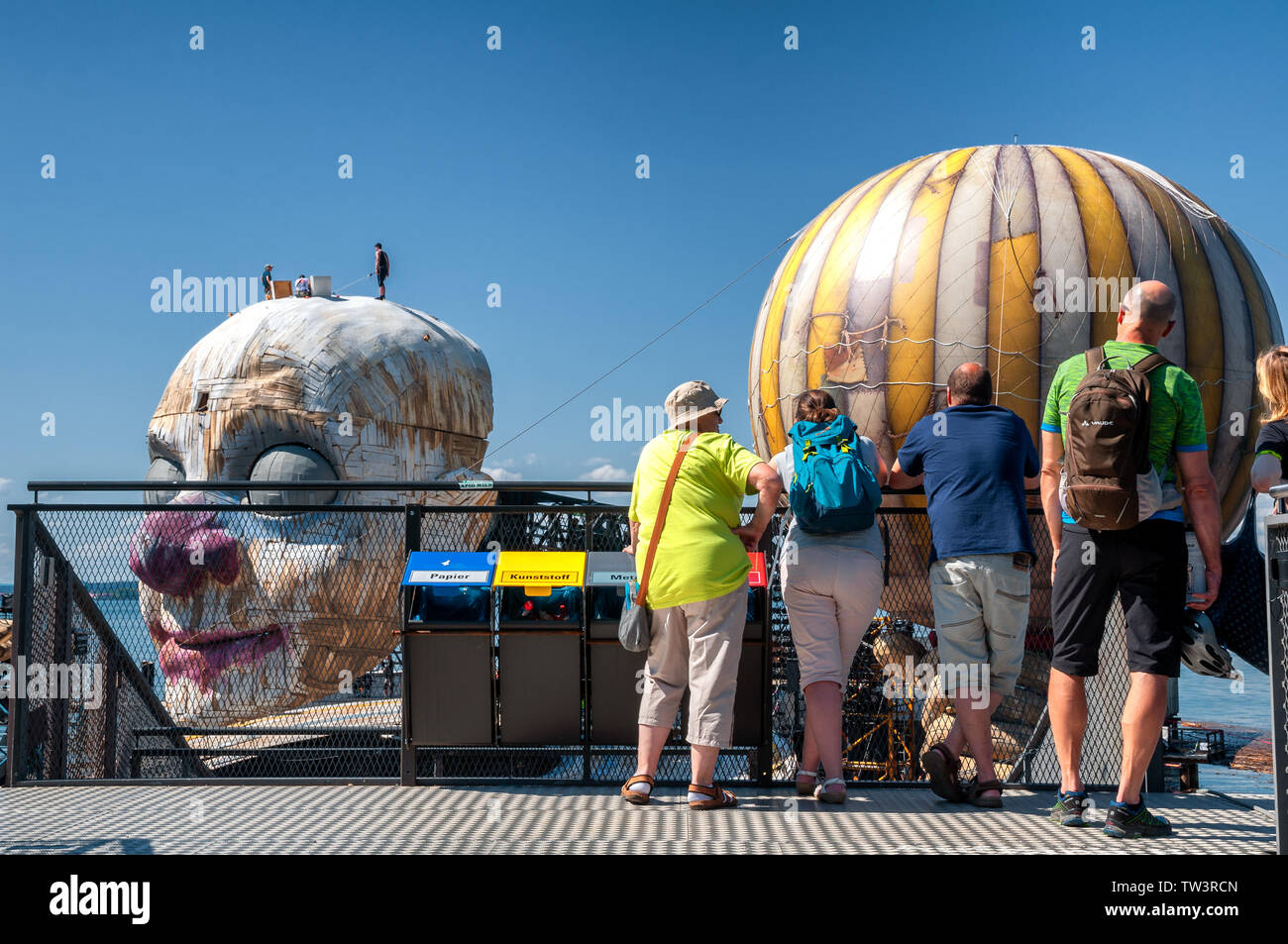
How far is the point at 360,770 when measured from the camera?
21.0 ft

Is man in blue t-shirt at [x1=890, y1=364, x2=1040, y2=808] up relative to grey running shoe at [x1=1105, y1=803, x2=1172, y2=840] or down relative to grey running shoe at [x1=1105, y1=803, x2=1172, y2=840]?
up

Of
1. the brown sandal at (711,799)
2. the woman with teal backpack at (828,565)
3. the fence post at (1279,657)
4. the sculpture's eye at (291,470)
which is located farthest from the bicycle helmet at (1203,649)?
the sculpture's eye at (291,470)

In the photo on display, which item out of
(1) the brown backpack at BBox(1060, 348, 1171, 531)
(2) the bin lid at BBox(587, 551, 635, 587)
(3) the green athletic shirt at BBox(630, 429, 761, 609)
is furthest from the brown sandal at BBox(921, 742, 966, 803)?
(2) the bin lid at BBox(587, 551, 635, 587)

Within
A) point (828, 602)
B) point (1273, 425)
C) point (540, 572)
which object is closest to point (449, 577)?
point (540, 572)

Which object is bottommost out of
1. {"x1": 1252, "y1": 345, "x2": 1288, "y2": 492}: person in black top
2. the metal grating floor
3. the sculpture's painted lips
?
the sculpture's painted lips

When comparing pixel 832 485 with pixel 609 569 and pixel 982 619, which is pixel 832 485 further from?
pixel 609 569

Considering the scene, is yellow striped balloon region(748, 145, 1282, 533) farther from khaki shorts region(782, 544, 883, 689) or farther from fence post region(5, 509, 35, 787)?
fence post region(5, 509, 35, 787)

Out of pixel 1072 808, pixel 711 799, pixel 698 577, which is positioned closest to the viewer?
pixel 1072 808

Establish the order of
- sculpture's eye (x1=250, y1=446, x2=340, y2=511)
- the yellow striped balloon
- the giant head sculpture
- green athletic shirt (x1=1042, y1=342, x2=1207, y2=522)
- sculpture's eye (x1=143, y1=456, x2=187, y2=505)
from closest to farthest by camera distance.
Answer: green athletic shirt (x1=1042, y1=342, x2=1207, y2=522) < the yellow striped balloon < the giant head sculpture < sculpture's eye (x1=250, y1=446, x2=340, y2=511) < sculpture's eye (x1=143, y1=456, x2=187, y2=505)

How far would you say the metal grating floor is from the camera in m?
3.77

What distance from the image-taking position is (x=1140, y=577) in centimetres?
386

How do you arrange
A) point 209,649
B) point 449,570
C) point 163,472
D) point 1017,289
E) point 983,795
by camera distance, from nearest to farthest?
point 983,795 → point 449,570 → point 1017,289 → point 209,649 → point 163,472

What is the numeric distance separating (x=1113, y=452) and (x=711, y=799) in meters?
2.15
